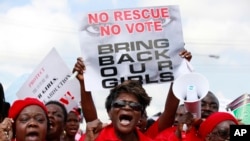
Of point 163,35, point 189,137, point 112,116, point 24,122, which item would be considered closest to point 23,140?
point 24,122

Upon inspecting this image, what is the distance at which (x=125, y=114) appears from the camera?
5445 mm

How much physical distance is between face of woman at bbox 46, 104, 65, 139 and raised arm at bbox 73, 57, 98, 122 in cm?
67

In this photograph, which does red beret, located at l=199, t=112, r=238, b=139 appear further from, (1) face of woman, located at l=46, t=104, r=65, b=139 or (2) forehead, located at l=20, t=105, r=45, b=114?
(1) face of woman, located at l=46, t=104, r=65, b=139

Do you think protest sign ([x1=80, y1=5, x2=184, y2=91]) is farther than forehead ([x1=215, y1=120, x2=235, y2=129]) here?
Yes

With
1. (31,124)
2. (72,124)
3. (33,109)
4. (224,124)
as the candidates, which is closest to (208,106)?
(224,124)

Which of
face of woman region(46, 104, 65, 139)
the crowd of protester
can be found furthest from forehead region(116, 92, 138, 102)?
face of woman region(46, 104, 65, 139)

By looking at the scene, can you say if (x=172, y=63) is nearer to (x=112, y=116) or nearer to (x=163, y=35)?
(x=163, y=35)

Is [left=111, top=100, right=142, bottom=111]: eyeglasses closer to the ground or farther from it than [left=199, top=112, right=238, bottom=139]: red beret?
farther from it

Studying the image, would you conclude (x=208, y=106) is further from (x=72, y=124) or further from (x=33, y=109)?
(x=33, y=109)

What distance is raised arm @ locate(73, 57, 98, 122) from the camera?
20.6 feet

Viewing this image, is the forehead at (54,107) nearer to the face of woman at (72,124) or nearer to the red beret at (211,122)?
the face of woman at (72,124)

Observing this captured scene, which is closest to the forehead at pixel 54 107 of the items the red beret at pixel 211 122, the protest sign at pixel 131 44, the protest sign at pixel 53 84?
the protest sign at pixel 53 84

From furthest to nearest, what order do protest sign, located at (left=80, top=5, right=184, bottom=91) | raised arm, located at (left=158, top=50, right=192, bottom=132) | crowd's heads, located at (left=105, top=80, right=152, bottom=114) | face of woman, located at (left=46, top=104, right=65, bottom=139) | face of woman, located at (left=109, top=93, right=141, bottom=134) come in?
face of woman, located at (left=46, top=104, right=65, bottom=139), protest sign, located at (left=80, top=5, right=184, bottom=91), raised arm, located at (left=158, top=50, right=192, bottom=132), crowd's heads, located at (left=105, top=80, right=152, bottom=114), face of woman, located at (left=109, top=93, right=141, bottom=134)

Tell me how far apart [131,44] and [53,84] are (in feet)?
4.38
